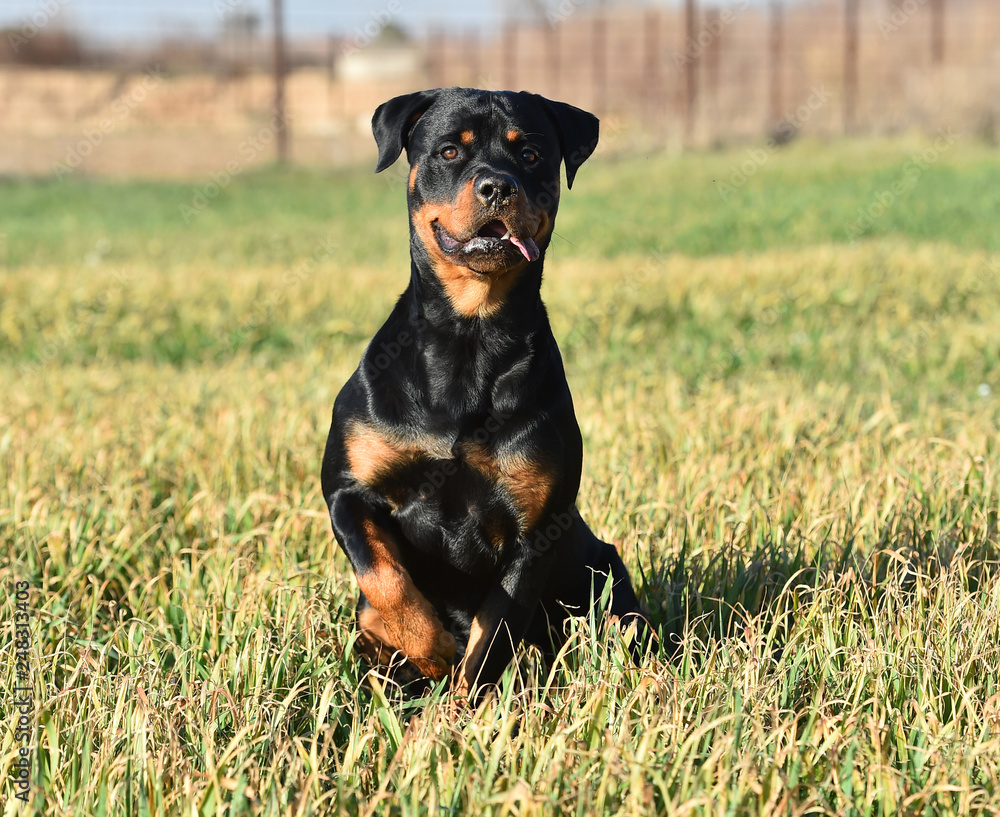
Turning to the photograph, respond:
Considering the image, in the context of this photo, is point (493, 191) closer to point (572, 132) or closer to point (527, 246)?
point (527, 246)

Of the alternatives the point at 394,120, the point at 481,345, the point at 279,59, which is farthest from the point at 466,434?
the point at 279,59

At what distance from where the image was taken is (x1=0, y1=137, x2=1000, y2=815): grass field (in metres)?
2.17

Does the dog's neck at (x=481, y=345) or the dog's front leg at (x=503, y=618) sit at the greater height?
the dog's neck at (x=481, y=345)

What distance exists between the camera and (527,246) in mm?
2783

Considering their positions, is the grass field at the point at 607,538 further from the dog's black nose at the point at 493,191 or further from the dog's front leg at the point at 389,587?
the dog's black nose at the point at 493,191

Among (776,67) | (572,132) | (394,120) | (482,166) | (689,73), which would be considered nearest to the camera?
(482,166)

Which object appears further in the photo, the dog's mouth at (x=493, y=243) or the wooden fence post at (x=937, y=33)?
the wooden fence post at (x=937, y=33)

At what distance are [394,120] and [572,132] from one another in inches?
19.9

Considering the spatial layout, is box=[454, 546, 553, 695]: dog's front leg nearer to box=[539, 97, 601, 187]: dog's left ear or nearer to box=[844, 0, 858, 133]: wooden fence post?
box=[539, 97, 601, 187]: dog's left ear

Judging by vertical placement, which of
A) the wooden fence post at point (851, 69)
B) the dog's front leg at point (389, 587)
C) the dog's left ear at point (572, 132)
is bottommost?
the dog's front leg at point (389, 587)

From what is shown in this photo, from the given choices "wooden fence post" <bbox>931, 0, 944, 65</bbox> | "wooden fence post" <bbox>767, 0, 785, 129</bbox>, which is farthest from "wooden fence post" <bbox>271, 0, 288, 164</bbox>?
"wooden fence post" <bbox>931, 0, 944, 65</bbox>

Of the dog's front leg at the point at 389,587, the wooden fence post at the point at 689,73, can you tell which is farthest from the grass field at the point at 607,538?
the wooden fence post at the point at 689,73

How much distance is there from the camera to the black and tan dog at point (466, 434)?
266cm

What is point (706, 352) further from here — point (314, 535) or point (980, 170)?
point (980, 170)
